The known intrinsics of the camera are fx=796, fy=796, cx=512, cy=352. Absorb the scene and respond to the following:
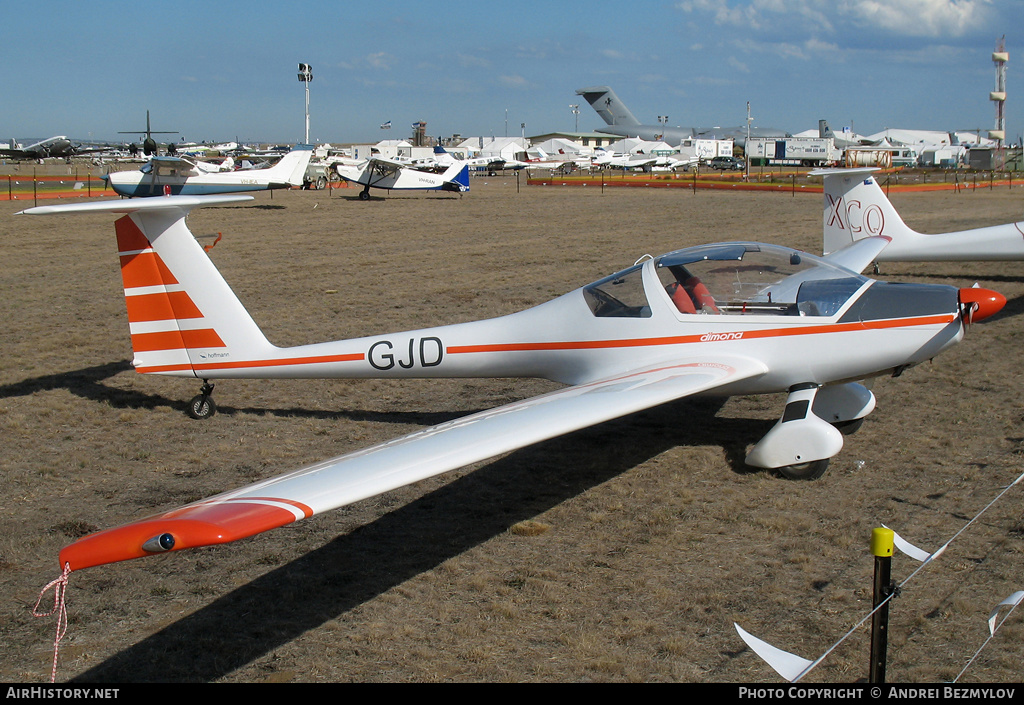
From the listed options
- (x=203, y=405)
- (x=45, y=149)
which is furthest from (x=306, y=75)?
(x=203, y=405)

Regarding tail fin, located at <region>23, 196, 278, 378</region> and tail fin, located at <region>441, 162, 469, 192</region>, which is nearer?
tail fin, located at <region>23, 196, 278, 378</region>

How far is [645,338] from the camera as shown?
22.8 feet

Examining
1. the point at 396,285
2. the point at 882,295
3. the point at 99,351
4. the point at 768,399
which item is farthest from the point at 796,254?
the point at 396,285

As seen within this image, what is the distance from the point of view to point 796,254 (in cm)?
725

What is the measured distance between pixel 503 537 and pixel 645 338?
231cm

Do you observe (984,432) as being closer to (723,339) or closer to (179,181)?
(723,339)

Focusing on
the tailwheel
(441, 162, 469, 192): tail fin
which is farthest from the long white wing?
(441, 162, 469, 192): tail fin

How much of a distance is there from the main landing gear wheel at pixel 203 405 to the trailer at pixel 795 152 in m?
82.0

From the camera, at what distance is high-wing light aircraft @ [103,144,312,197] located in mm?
34844

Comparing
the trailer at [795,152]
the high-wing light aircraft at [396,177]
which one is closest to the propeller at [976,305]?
the high-wing light aircraft at [396,177]

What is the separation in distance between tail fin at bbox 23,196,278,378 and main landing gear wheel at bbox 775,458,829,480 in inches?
191

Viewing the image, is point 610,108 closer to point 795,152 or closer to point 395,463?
point 795,152

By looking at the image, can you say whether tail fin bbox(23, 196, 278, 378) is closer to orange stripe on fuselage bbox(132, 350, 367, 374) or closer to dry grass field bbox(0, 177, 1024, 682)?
orange stripe on fuselage bbox(132, 350, 367, 374)

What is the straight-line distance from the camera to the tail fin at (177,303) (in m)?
7.51
